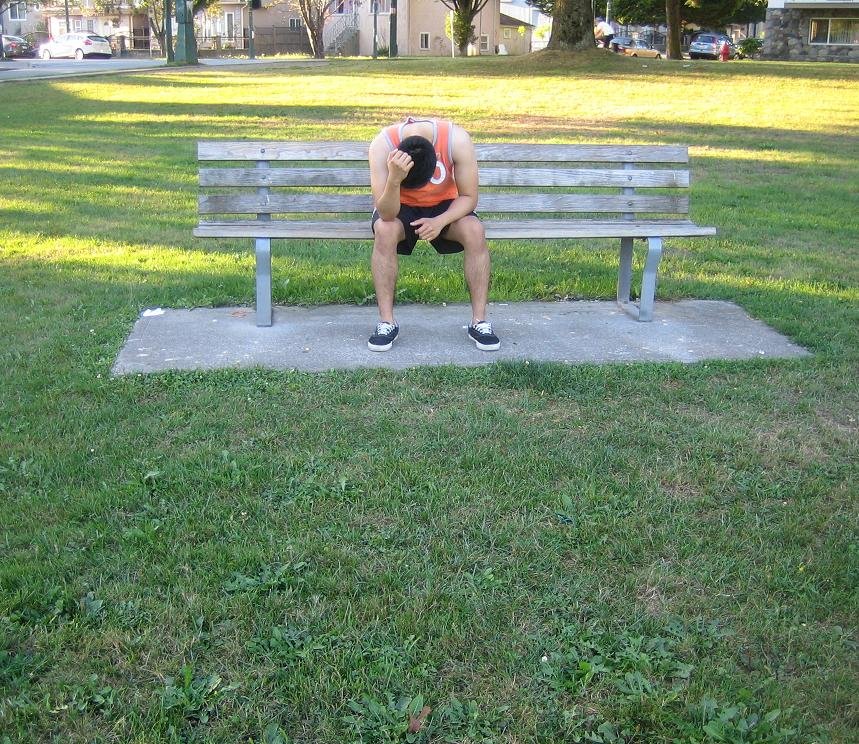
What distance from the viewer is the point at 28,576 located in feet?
9.36

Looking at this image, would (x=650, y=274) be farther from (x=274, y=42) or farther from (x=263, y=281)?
(x=274, y=42)

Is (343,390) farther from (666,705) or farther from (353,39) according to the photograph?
(353,39)

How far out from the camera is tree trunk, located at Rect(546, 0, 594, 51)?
2450cm

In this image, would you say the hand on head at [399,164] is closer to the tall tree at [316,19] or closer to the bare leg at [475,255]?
the bare leg at [475,255]

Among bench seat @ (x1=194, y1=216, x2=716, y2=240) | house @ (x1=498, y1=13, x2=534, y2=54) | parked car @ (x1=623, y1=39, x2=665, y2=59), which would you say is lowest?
bench seat @ (x1=194, y1=216, x2=716, y2=240)

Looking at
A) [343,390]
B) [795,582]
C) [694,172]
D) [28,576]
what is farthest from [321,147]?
[694,172]

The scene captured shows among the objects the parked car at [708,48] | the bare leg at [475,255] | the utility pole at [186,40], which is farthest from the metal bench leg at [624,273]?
the parked car at [708,48]

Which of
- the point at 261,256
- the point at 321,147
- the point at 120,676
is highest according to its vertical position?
the point at 321,147

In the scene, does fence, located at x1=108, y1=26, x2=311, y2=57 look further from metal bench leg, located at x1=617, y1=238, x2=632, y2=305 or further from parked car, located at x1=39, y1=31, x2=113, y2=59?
metal bench leg, located at x1=617, y1=238, x2=632, y2=305

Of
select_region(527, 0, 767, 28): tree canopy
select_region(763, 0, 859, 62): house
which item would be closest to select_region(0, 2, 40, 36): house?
select_region(527, 0, 767, 28): tree canopy

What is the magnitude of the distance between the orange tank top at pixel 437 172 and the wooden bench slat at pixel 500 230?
380 millimetres

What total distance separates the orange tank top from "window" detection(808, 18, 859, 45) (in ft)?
149

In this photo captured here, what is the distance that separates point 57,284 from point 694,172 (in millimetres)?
7058

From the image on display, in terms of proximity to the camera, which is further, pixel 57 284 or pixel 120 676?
pixel 57 284
